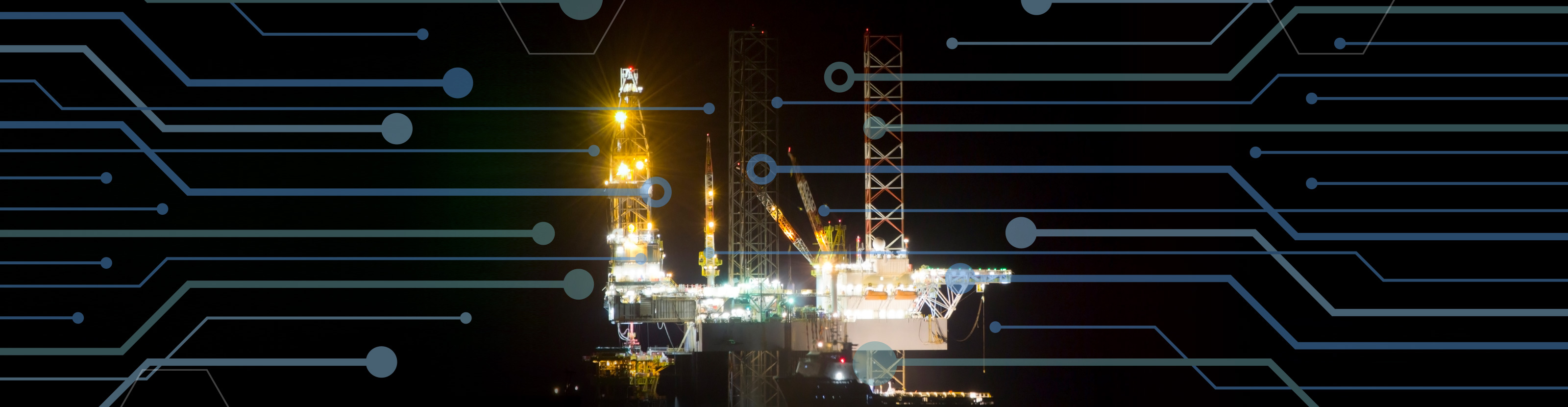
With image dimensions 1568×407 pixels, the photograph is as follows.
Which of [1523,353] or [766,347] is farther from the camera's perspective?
[1523,353]

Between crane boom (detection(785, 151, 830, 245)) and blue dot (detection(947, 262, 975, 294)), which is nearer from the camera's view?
blue dot (detection(947, 262, 975, 294))

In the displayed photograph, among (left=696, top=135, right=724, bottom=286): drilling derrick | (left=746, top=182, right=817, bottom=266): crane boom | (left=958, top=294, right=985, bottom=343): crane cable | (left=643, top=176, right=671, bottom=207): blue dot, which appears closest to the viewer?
(left=746, top=182, right=817, bottom=266): crane boom

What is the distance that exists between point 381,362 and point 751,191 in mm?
18143

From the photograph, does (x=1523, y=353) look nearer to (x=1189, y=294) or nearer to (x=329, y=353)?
(x=1189, y=294)

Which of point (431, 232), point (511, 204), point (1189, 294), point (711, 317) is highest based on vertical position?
point (511, 204)

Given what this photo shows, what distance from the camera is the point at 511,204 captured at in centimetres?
3700

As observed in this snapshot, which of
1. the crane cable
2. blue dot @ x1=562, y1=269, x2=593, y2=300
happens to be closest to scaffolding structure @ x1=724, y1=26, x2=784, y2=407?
blue dot @ x1=562, y1=269, x2=593, y2=300

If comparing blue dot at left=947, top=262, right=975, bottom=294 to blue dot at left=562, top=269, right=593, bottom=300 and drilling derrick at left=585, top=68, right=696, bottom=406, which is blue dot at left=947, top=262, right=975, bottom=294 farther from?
blue dot at left=562, top=269, right=593, bottom=300

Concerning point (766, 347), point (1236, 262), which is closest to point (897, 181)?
point (766, 347)

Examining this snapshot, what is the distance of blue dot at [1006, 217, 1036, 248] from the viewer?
10.6 metres

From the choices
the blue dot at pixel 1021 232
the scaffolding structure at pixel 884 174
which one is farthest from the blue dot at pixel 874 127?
the blue dot at pixel 1021 232

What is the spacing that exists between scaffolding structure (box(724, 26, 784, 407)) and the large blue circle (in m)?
0.13

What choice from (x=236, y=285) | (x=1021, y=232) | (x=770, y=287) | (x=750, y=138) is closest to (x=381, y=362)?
(x=236, y=285)

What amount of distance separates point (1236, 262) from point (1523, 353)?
11246 millimetres
